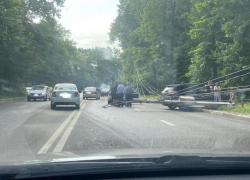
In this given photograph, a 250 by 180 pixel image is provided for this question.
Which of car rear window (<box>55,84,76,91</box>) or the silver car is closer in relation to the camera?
car rear window (<box>55,84,76,91</box>)

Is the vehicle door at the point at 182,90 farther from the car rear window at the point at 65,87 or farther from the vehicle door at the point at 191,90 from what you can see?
the car rear window at the point at 65,87

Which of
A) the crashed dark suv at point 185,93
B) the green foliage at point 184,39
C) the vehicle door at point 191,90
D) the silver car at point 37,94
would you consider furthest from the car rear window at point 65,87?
the silver car at point 37,94

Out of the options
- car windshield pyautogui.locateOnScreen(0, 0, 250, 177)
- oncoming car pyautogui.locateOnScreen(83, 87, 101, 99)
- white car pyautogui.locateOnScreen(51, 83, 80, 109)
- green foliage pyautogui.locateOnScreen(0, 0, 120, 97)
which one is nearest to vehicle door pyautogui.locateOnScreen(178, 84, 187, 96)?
car windshield pyautogui.locateOnScreen(0, 0, 250, 177)

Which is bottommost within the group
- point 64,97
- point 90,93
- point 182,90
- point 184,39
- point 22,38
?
point 64,97

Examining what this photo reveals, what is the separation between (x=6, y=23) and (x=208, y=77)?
53.9ft

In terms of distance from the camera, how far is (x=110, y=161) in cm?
337

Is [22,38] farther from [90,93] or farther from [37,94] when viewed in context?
[90,93]

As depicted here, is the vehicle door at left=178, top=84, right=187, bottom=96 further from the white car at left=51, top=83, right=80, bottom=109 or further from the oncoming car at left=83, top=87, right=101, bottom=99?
the oncoming car at left=83, top=87, right=101, bottom=99

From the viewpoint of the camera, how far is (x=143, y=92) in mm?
35375

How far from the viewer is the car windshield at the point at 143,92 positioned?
26.0 feet

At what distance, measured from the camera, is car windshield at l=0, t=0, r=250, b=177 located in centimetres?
794

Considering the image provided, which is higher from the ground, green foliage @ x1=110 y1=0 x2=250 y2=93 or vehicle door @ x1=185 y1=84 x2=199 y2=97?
green foliage @ x1=110 y1=0 x2=250 y2=93

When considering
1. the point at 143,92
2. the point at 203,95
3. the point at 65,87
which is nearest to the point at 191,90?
the point at 203,95

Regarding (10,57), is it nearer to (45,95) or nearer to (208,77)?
(45,95)
